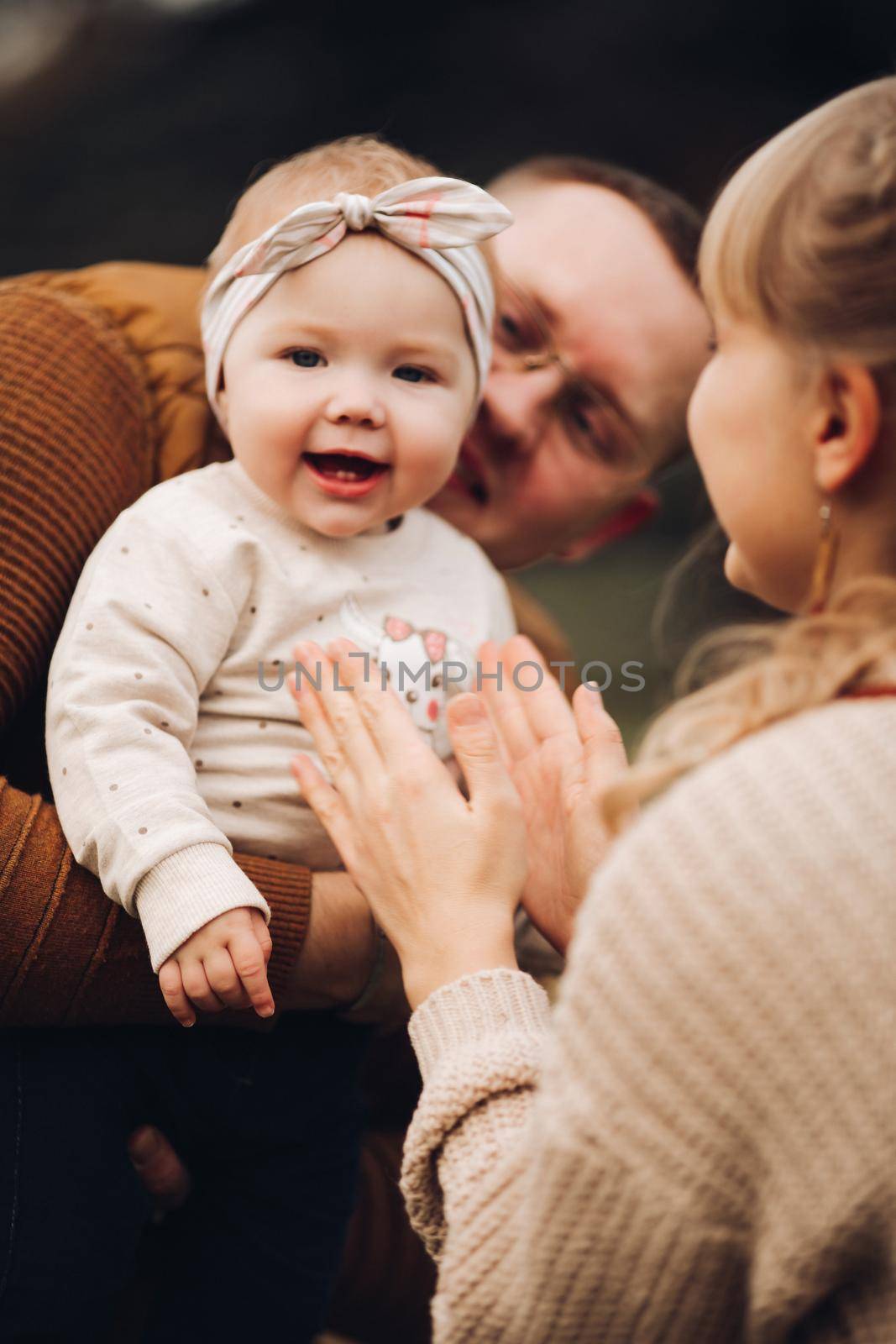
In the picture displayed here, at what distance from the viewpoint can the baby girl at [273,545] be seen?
1216 millimetres

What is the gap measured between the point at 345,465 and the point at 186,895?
1.89 feet

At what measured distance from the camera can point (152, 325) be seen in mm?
1571

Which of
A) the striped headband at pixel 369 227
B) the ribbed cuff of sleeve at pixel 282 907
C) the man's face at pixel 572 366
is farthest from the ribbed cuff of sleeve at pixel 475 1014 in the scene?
the man's face at pixel 572 366

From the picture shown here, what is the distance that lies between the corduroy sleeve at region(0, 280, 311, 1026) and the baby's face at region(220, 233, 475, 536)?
0.54ft

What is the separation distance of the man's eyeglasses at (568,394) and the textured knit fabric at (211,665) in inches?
19.5

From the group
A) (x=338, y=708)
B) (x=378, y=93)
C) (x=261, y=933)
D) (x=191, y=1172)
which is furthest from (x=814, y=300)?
(x=378, y=93)

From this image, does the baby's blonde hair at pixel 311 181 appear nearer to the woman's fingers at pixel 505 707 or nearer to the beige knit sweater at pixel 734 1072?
the woman's fingers at pixel 505 707

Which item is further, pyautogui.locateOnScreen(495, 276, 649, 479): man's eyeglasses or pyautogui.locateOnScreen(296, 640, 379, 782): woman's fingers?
pyautogui.locateOnScreen(495, 276, 649, 479): man's eyeglasses

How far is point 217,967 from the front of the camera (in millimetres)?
1156

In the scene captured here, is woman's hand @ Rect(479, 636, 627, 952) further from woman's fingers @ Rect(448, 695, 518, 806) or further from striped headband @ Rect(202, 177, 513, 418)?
striped headband @ Rect(202, 177, 513, 418)

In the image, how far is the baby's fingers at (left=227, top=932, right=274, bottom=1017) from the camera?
1.16m

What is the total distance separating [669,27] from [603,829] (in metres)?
6.43

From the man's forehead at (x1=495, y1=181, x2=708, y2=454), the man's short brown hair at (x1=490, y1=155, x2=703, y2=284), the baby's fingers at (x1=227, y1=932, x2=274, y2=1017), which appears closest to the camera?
the baby's fingers at (x1=227, y1=932, x2=274, y2=1017)

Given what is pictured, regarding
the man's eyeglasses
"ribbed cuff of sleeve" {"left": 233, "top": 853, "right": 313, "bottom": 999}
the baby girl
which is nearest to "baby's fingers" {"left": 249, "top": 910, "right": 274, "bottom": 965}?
the baby girl
